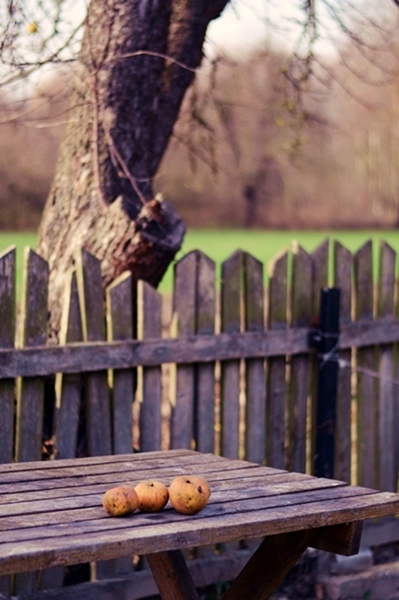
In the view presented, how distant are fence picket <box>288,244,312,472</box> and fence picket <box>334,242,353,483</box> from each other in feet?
0.70

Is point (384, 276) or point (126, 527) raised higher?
point (384, 276)

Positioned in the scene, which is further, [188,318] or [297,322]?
[297,322]

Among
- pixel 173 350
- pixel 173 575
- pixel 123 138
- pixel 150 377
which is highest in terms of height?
pixel 123 138

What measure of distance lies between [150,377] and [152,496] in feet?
5.67

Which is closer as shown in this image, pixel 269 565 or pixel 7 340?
pixel 269 565

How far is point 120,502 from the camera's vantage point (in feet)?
8.13

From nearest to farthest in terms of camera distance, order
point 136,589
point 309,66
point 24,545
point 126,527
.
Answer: point 24,545, point 126,527, point 136,589, point 309,66

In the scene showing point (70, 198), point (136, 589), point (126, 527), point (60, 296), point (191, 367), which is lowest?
point (136, 589)

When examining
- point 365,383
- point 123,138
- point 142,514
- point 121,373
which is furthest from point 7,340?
point 365,383

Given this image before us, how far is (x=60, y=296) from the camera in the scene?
15.0 feet

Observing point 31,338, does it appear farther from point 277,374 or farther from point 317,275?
point 317,275

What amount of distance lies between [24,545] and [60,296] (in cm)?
246

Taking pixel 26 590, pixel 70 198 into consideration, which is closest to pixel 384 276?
pixel 70 198

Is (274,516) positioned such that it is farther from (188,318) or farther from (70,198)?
(70,198)
